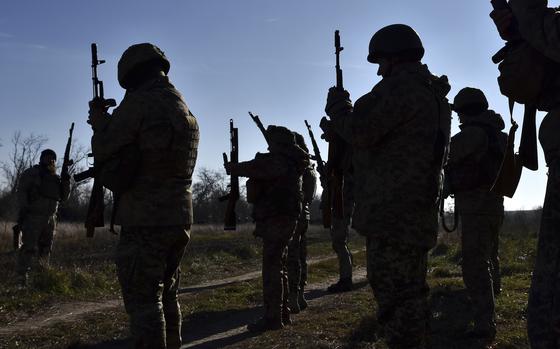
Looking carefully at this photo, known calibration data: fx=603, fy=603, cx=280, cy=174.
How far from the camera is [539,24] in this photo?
3330 millimetres

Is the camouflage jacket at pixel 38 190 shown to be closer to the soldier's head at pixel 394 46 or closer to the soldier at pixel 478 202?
the soldier at pixel 478 202

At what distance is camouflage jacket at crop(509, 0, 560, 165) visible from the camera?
323 cm

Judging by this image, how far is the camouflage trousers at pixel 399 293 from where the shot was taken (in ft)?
13.7

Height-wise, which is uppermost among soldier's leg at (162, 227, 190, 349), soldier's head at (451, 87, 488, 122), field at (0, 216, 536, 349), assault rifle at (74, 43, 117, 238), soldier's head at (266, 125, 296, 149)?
soldier's head at (451, 87, 488, 122)

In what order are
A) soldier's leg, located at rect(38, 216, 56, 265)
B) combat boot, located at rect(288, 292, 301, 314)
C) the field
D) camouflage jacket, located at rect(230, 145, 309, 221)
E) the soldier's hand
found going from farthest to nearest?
1. soldier's leg, located at rect(38, 216, 56, 265)
2. combat boot, located at rect(288, 292, 301, 314)
3. camouflage jacket, located at rect(230, 145, 309, 221)
4. the field
5. the soldier's hand

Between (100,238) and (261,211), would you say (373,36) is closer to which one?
(261,211)

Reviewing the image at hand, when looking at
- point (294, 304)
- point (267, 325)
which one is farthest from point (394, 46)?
point (294, 304)

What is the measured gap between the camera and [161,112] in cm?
493

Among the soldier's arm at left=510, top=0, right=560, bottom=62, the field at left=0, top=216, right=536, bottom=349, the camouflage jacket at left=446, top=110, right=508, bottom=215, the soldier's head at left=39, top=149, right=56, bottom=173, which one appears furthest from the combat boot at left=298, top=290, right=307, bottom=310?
the soldier's arm at left=510, top=0, right=560, bottom=62

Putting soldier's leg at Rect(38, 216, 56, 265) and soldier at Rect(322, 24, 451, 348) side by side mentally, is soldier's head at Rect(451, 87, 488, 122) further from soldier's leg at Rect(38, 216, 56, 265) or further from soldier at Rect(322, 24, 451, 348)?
soldier's leg at Rect(38, 216, 56, 265)

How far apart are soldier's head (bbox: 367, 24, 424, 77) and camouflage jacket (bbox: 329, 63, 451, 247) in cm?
20

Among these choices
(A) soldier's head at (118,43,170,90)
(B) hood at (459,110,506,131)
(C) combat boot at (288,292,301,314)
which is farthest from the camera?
(C) combat boot at (288,292,301,314)

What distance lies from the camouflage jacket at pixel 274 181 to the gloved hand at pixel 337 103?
2661mm

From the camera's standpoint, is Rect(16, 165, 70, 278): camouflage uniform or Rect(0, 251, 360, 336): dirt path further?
Rect(16, 165, 70, 278): camouflage uniform
